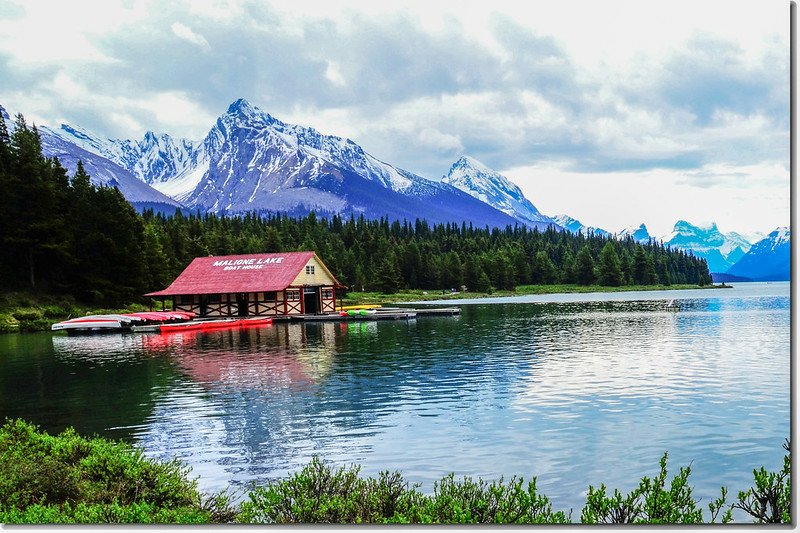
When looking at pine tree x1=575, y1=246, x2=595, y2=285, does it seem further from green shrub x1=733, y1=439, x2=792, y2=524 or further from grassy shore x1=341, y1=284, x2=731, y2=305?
green shrub x1=733, y1=439, x2=792, y2=524

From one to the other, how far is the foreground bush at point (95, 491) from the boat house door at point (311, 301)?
62520mm

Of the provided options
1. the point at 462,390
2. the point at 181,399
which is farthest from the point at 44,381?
the point at 462,390

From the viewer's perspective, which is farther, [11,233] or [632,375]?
[11,233]

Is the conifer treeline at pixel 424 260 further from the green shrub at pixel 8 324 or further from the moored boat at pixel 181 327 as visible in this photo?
the moored boat at pixel 181 327

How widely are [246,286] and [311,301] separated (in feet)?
28.5

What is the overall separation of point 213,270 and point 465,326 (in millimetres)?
31683

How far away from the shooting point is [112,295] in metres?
66.1

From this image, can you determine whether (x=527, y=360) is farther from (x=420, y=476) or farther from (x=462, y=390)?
(x=420, y=476)

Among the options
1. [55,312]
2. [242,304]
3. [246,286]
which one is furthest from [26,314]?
[242,304]

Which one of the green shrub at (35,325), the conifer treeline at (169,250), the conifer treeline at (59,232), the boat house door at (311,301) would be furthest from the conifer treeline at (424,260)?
the green shrub at (35,325)

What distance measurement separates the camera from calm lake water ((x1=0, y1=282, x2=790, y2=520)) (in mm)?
13570

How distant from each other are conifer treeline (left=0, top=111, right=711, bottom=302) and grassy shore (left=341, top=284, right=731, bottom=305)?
9.60 feet

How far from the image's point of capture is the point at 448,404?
2009 cm

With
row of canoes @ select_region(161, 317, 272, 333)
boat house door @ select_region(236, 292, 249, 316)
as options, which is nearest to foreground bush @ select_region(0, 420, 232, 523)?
row of canoes @ select_region(161, 317, 272, 333)
